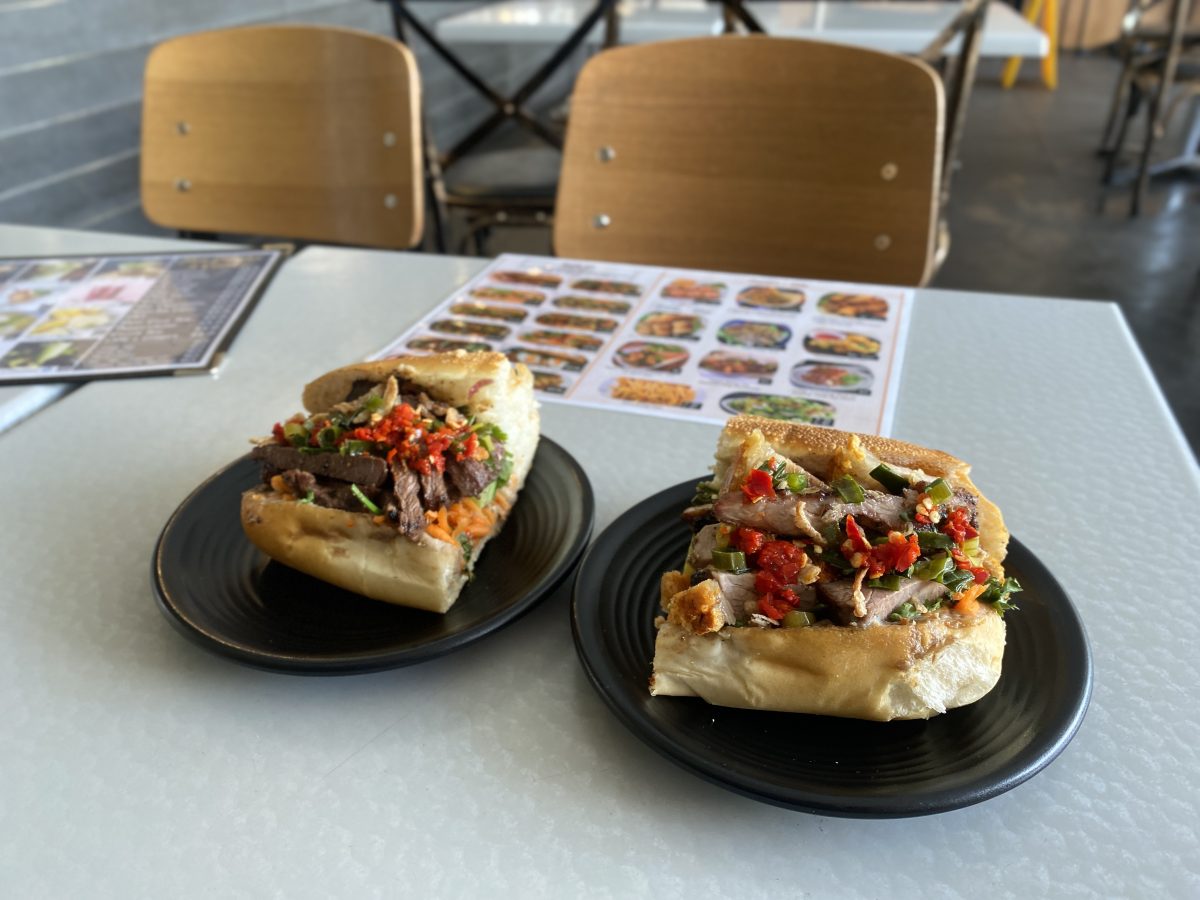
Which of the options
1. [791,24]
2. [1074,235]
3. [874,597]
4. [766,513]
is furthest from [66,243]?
[1074,235]

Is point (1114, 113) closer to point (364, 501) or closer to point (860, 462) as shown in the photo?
point (860, 462)

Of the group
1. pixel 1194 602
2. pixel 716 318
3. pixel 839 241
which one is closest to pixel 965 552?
pixel 1194 602

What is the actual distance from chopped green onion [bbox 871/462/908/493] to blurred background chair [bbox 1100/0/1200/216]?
4.55 metres

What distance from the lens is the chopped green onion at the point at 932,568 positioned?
689mm

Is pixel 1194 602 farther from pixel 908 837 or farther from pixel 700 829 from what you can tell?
pixel 700 829

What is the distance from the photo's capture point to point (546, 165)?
2.91 metres

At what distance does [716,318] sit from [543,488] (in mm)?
576

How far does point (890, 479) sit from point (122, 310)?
1.31 m

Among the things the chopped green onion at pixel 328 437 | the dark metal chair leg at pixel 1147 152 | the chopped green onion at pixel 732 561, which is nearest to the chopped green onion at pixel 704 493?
the chopped green onion at pixel 732 561

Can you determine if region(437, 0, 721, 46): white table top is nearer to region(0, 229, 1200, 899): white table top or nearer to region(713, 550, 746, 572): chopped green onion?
region(0, 229, 1200, 899): white table top

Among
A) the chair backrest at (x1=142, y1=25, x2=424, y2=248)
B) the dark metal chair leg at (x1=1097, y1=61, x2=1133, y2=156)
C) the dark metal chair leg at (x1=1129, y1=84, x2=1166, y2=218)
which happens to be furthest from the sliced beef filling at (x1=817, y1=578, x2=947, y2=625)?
the dark metal chair leg at (x1=1097, y1=61, x2=1133, y2=156)

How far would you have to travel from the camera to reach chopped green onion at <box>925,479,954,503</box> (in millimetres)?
722

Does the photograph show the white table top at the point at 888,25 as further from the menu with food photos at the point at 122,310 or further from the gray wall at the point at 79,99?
the gray wall at the point at 79,99

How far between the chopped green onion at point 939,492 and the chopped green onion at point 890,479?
0.07 ft
